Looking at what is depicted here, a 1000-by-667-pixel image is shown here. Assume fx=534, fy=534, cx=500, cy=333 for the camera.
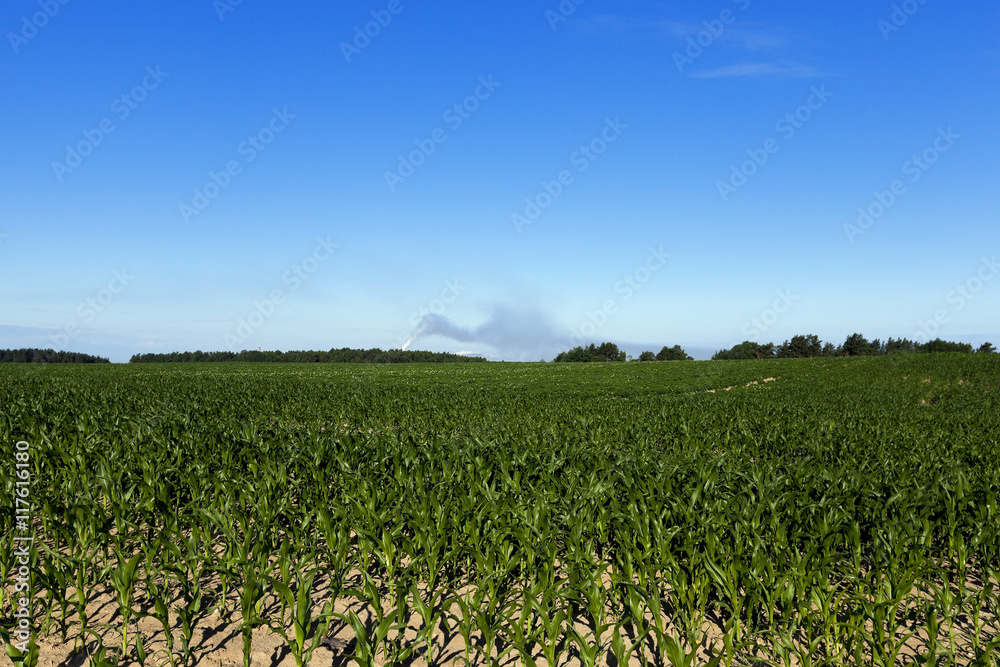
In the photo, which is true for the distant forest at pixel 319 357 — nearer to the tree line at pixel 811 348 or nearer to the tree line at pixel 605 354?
the tree line at pixel 605 354

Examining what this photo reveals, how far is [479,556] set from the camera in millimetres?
4973

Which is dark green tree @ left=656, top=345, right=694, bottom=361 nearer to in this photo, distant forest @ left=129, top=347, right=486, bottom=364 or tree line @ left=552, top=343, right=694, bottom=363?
tree line @ left=552, top=343, right=694, bottom=363

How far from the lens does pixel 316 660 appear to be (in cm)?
457

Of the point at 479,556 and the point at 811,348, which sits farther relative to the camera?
the point at 811,348

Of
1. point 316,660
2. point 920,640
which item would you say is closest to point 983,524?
point 920,640

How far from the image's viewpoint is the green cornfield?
4.51 meters

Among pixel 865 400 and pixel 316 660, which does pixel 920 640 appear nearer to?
pixel 316 660

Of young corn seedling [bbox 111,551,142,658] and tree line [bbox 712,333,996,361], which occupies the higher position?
tree line [bbox 712,333,996,361]

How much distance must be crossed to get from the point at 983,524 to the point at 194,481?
369 inches

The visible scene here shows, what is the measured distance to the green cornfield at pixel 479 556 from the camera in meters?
4.51

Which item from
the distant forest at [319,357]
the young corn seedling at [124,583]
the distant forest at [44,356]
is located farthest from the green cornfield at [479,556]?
the distant forest at [44,356]

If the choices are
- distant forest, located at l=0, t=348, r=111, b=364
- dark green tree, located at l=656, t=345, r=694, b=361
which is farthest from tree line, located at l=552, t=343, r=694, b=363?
distant forest, located at l=0, t=348, r=111, b=364

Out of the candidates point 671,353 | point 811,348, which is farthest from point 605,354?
point 811,348

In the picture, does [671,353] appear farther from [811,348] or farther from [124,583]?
[124,583]
